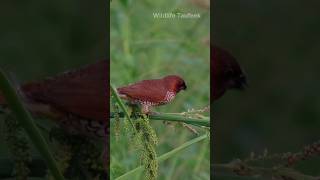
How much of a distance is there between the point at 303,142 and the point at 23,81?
850 mm

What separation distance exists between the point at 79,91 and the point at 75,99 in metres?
0.02

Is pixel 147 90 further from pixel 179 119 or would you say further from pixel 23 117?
pixel 23 117

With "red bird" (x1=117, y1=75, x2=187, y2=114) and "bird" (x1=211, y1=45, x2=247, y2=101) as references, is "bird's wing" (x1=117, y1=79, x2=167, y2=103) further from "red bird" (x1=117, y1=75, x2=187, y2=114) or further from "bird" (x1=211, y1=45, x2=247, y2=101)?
"bird" (x1=211, y1=45, x2=247, y2=101)

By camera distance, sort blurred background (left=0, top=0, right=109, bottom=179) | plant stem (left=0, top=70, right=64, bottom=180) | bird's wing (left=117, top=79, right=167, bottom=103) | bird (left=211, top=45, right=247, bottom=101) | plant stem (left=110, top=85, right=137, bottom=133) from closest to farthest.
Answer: plant stem (left=0, top=70, right=64, bottom=180), blurred background (left=0, top=0, right=109, bottom=179), plant stem (left=110, top=85, right=137, bottom=133), bird's wing (left=117, top=79, right=167, bottom=103), bird (left=211, top=45, right=247, bottom=101)

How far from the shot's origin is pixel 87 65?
4.44ft

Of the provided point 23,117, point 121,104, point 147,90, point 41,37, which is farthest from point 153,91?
point 23,117

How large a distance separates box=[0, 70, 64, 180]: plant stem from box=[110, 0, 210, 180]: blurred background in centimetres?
91

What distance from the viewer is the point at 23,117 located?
1.68ft

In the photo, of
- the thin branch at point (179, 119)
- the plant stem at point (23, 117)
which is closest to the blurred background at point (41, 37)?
the thin branch at point (179, 119)

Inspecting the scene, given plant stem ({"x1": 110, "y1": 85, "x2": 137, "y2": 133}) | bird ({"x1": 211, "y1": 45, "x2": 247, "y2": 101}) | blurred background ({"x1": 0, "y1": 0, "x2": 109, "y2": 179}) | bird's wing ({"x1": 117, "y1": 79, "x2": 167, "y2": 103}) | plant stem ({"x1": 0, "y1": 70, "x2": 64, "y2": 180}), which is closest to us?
plant stem ({"x1": 0, "y1": 70, "x2": 64, "y2": 180})

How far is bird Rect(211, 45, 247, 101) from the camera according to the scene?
1610 mm

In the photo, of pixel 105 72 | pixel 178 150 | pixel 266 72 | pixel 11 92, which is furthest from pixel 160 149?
pixel 11 92

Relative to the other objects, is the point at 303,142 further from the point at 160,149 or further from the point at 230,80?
the point at 160,149

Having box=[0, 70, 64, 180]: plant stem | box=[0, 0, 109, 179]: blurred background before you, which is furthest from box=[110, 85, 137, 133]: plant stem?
box=[0, 70, 64, 180]: plant stem
